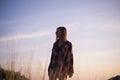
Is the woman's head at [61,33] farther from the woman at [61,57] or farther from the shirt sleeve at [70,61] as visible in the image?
the shirt sleeve at [70,61]

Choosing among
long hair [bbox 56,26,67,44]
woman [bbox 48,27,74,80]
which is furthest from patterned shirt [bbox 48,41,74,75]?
long hair [bbox 56,26,67,44]

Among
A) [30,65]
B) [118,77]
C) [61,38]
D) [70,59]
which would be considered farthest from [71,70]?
[118,77]

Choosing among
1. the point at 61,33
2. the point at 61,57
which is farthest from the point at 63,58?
the point at 61,33

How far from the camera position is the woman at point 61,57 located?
21.2 ft

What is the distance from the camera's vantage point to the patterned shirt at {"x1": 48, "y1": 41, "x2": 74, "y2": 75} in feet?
21.4

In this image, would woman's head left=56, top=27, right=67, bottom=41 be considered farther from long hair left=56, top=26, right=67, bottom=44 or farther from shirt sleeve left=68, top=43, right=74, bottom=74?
shirt sleeve left=68, top=43, right=74, bottom=74

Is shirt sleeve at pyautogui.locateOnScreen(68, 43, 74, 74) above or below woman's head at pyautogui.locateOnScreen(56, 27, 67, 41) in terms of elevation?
below

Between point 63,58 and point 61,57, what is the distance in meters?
0.09

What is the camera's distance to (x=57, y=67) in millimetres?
6605

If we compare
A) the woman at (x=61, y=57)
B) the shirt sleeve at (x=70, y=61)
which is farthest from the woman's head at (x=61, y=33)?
the shirt sleeve at (x=70, y=61)

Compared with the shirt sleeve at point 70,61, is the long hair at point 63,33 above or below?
above

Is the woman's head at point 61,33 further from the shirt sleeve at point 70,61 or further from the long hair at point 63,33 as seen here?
the shirt sleeve at point 70,61

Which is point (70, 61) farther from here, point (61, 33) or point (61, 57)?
point (61, 33)

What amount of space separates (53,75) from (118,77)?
15.0 feet
